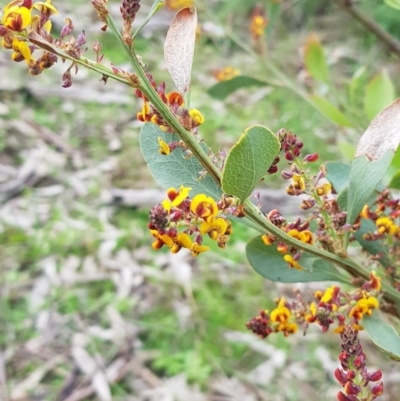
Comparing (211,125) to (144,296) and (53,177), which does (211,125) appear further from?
(144,296)

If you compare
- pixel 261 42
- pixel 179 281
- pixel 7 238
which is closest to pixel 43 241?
pixel 7 238

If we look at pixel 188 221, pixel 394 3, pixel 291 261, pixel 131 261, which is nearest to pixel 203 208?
pixel 188 221

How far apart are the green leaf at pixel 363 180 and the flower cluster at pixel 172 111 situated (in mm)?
144

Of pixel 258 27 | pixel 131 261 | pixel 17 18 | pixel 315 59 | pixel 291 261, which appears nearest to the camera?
pixel 17 18

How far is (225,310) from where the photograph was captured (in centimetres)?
149

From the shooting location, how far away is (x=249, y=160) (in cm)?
35

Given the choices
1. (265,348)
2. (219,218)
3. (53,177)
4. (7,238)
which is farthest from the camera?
(53,177)

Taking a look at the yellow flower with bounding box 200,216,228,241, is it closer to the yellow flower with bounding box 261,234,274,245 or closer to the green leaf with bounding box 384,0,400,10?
the yellow flower with bounding box 261,234,274,245

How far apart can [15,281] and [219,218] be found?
142cm

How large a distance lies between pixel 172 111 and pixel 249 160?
2.9 inches

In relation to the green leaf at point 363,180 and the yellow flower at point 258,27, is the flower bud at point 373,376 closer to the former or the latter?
the green leaf at point 363,180

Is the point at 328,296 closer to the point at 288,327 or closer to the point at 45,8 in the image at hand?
the point at 288,327

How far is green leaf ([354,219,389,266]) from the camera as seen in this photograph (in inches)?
19.4

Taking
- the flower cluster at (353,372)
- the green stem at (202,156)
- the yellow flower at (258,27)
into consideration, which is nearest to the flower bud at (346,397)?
the flower cluster at (353,372)
